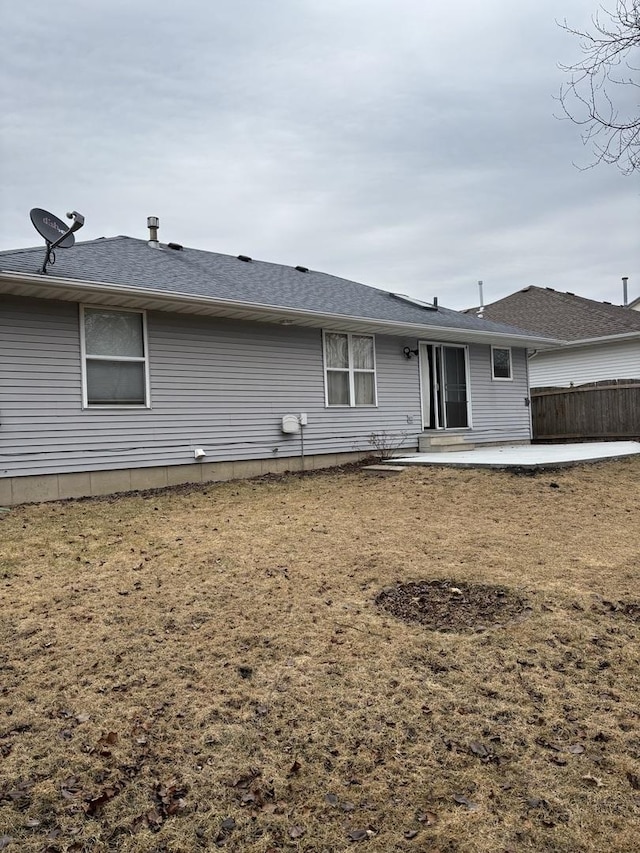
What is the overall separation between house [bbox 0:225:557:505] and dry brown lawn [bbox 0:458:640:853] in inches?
113

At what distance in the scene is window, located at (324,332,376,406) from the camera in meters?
Answer: 11.1

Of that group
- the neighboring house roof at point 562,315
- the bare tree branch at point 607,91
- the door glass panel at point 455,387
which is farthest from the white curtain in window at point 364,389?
the neighboring house roof at point 562,315

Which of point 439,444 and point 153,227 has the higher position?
point 153,227

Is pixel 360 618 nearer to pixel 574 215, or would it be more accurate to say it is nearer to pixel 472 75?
pixel 472 75

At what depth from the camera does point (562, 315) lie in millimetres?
19766

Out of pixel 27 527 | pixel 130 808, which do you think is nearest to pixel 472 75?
pixel 27 527

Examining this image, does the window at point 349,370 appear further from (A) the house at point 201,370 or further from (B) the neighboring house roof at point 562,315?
(B) the neighboring house roof at point 562,315

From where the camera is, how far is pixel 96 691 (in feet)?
9.53

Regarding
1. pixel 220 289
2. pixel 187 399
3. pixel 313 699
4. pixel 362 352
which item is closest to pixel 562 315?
pixel 362 352

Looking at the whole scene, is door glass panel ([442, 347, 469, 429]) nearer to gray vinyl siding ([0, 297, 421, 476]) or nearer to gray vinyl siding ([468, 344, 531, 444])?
gray vinyl siding ([468, 344, 531, 444])

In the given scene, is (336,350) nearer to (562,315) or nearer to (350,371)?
(350,371)

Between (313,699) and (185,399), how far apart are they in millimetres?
6911

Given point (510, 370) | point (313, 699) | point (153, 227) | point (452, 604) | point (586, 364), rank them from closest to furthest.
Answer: point (313, 699), point (452, 604), point (153, 227), point (510, 370), point (586, 364)

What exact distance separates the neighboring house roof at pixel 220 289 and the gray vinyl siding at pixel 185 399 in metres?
0.40
